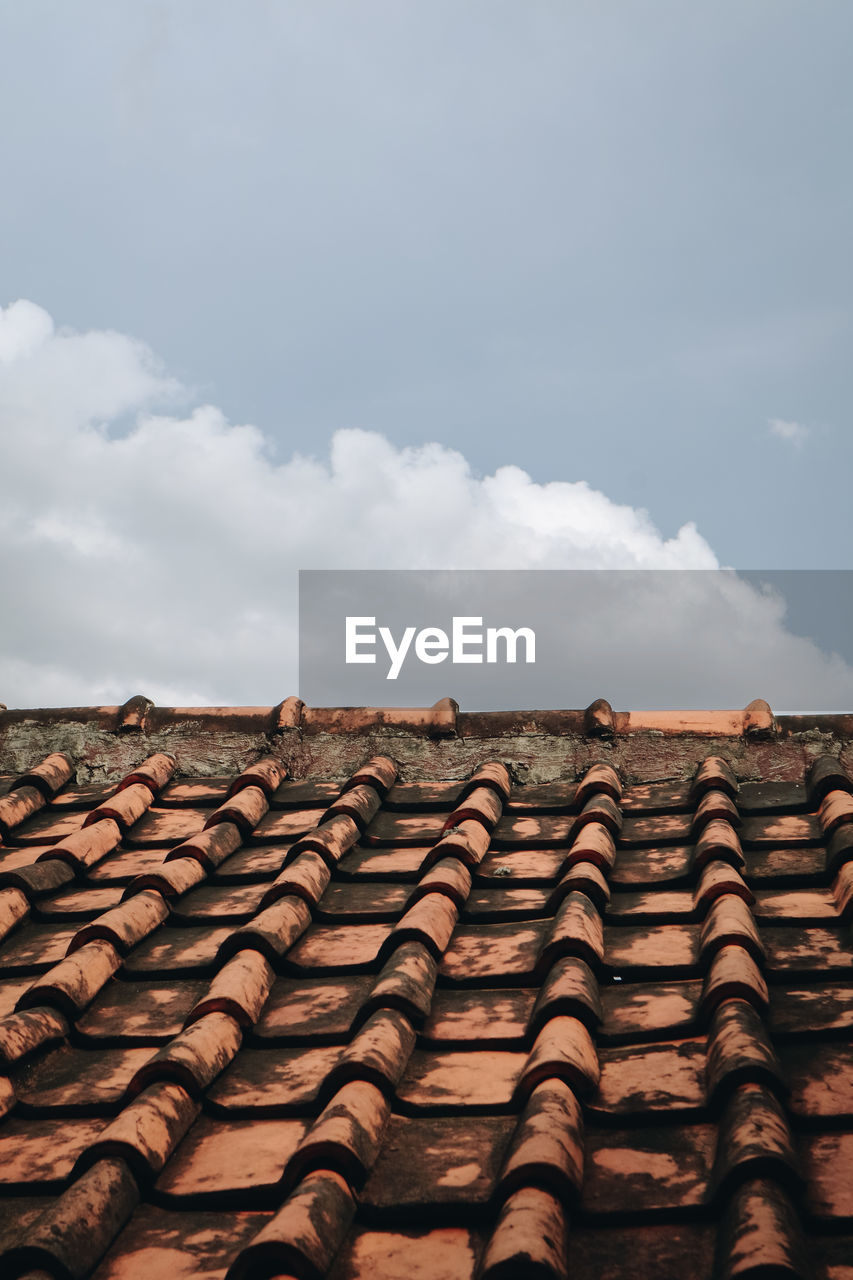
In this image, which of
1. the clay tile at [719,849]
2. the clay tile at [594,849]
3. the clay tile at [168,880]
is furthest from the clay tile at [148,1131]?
the clay tile at [719,849]

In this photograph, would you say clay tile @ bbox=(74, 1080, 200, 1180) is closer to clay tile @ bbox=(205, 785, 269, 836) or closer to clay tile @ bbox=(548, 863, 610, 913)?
clay tile @ bbox=(548, 863, 610, 913)

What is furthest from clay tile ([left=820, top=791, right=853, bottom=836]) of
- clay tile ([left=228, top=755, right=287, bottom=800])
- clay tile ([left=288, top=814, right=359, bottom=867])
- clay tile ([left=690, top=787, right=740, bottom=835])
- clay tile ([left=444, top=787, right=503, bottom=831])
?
clay tile ([left=228, top=755, right=287, bottom=800])

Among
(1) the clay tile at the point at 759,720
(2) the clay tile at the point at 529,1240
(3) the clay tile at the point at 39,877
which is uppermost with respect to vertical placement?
(1) the clay tile at the point at 759,720

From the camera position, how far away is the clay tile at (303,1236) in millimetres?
1828

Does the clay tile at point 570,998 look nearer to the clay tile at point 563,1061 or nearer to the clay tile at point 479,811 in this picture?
the clay tile at point 563,1061

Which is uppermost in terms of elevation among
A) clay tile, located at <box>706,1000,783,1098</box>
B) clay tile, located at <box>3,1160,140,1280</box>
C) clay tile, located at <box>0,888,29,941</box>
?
clay tile, located at <box>0,888,29,941</box>

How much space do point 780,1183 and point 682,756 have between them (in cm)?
277

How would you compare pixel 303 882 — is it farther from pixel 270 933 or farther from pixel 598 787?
pixel 598 787

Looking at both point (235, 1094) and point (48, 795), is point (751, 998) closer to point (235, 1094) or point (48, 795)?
point (235, 1094)

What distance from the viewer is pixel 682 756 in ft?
15.1

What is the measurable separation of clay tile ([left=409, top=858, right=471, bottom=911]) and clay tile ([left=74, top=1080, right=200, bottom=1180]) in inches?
41.4

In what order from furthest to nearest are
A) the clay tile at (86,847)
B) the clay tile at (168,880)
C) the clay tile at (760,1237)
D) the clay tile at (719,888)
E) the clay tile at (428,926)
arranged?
the clay tile at (86,847)
the clay tile at (168,880)
the clay tile at (719,888)
the clay tile at (428,926)
the clay tile at (760,1237)

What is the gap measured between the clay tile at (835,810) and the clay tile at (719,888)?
21.4 inches

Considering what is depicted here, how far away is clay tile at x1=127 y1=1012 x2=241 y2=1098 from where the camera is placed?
8.09 ft
